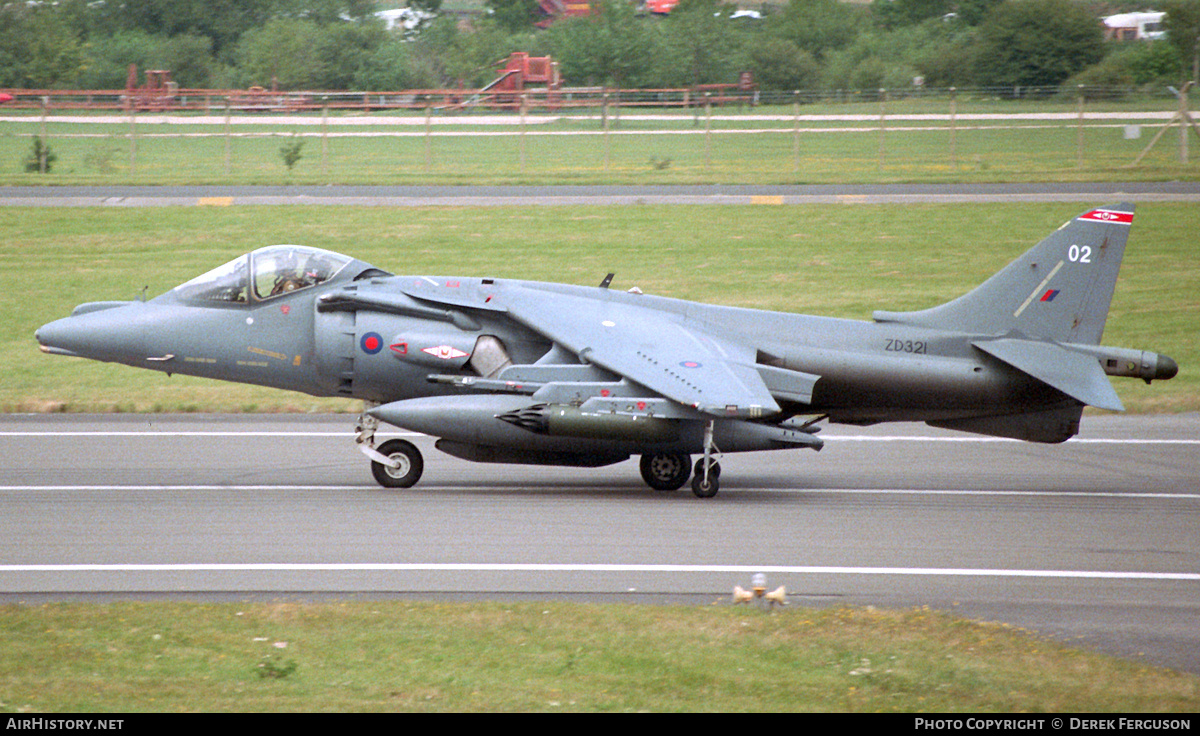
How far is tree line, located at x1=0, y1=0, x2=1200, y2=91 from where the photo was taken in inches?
2894

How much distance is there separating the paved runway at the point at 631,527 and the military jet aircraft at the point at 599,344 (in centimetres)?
79

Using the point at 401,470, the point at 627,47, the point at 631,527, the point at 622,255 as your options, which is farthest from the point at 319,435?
the point at 627,47

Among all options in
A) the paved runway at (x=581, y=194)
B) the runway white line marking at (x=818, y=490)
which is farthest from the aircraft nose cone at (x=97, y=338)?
the paved runway at (x=581, y=194)

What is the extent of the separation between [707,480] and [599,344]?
1924mm

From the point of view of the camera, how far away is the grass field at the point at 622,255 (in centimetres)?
2252

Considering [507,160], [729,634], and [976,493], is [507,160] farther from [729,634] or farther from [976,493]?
[729,634]

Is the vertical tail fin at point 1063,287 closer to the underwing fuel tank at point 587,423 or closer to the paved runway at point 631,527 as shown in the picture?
the paved runway at point 631,527

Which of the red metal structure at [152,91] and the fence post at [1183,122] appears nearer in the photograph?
the fence post at [1183,122]

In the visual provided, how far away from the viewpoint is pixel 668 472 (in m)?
14.8

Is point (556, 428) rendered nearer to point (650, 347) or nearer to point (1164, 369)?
point (650, 347)

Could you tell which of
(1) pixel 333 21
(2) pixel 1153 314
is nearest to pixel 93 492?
(2) pixel 1153 314

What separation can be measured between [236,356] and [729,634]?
7936 mm

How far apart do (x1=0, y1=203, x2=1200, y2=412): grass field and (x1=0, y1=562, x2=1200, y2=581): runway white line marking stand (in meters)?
8.89

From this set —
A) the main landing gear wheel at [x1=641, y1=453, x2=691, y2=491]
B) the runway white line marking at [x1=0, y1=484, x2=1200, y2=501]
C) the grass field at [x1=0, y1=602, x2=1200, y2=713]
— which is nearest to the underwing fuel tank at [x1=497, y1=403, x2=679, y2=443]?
the main landing gear wheel at [x1=641, y1=453, x2=691, y2=491]
